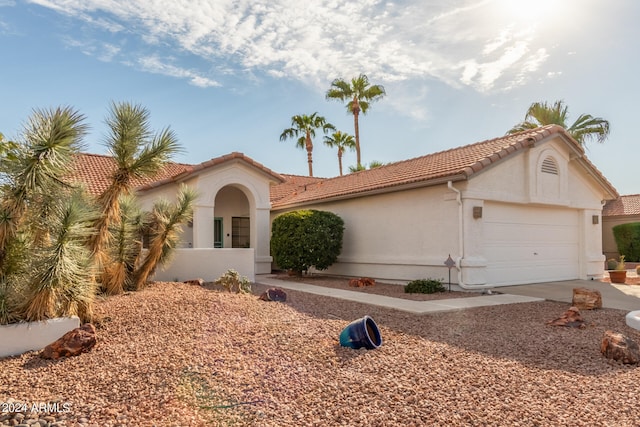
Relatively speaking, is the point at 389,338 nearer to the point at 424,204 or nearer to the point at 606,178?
the point at 424,204

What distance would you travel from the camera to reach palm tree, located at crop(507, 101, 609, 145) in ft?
92.8

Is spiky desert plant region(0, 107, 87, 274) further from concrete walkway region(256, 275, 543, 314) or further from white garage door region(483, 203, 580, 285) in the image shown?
white garage door region(483, 203, 580, 285)

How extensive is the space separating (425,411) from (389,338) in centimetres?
278

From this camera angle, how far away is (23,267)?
682 centimetres

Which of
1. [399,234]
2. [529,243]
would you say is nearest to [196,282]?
[399,234]

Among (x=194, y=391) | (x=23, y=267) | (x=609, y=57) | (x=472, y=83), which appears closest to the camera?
(x=194, y=391)

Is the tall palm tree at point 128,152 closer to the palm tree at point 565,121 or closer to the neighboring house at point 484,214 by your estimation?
the neighboring house at point 484,214

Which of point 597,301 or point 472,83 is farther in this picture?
point 472,83

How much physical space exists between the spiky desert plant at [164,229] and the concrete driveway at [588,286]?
914cm

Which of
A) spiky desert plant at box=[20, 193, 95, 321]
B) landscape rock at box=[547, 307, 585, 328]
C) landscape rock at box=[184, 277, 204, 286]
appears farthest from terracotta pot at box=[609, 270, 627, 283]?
spiky desert plant at box=[20, 193, 95, 321]

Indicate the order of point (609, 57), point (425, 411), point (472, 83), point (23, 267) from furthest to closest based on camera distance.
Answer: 1. point (472, 83)
2. point (609, 57)
3. point (23, 267)
4. point (425, 411)

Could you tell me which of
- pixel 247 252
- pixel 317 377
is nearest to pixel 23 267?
pixel 317 377

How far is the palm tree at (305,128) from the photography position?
120 ft

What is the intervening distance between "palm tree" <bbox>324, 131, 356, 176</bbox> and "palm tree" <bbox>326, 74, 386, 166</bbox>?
3708 millimetres
